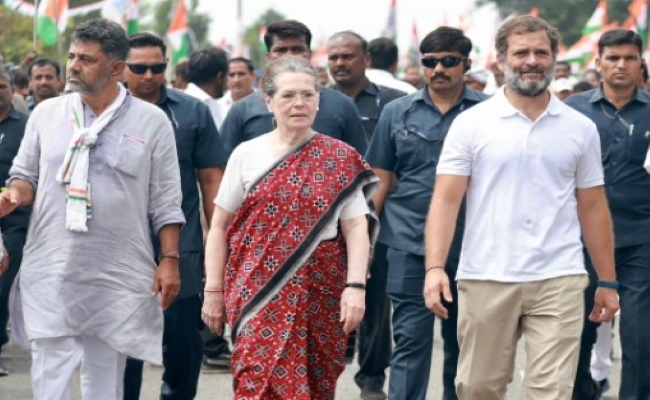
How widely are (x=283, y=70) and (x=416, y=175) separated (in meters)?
2.03

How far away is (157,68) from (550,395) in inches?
121

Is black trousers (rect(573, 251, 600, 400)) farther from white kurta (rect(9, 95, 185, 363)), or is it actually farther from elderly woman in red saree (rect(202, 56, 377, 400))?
white kurta (rect(9, 95, 185, 363))

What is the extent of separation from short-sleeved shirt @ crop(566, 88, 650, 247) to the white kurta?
2.72m

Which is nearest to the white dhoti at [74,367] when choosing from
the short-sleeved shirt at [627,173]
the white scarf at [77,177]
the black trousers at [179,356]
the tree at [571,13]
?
the white scarf at [77,177]

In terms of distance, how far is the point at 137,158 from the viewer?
747cm

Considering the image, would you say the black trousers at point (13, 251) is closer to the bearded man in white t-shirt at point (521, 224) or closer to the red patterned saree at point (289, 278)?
the red patterned saree at point (289, 278)

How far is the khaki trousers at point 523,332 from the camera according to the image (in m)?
6.98

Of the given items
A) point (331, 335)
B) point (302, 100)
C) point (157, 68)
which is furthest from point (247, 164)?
point (157, 68)

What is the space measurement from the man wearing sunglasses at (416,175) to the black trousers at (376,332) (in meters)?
1.11

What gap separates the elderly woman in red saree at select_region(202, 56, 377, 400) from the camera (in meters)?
6.91

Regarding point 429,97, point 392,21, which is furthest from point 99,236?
point 392,21

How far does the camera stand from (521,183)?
23.1ft

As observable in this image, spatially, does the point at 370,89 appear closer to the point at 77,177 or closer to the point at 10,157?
the point at 10,157

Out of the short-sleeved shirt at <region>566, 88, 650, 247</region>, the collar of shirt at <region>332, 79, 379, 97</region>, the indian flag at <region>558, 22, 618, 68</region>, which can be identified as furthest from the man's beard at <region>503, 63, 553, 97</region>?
the indian flag at <region>558, 22, 618, 68</region>
